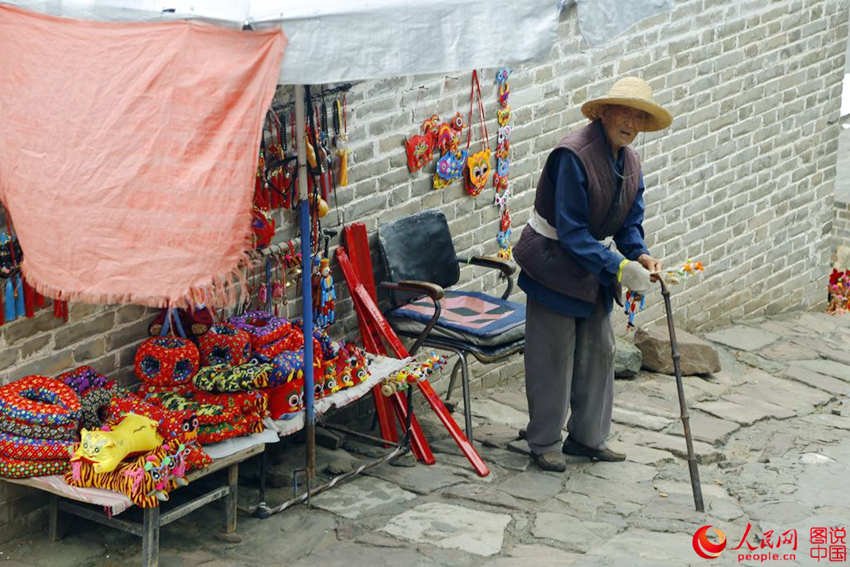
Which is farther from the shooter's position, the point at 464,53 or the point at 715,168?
the point at 715,168

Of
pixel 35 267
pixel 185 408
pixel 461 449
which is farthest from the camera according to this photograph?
pixel 461 449

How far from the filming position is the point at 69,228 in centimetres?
370

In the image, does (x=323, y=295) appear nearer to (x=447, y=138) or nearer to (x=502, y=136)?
(x=447, y=138)

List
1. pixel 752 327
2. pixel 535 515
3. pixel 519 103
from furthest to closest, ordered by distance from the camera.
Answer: pixel 752 327, pixel 519 103, pixel 535 515

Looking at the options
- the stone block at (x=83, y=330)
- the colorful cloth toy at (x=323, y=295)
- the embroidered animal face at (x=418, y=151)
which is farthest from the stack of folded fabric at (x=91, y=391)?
the embroidered animal face at (x=418, y=151)

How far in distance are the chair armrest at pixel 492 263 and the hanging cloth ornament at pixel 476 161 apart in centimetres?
43

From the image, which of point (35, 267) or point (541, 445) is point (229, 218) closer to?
point (35, 267)

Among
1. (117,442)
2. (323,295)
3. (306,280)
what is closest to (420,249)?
(323,295)

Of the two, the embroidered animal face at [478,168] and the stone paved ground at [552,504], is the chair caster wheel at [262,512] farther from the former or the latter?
the embroidered animal face at [478,168]

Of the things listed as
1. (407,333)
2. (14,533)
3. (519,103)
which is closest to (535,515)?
(407,333)

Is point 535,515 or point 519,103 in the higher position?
point 519,103

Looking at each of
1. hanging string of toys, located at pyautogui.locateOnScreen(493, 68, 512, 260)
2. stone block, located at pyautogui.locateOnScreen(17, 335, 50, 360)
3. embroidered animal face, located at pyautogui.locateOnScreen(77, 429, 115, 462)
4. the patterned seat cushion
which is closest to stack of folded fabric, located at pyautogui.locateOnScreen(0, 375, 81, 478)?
embroidered animal face, located at pyautogui.locateOnScreen(77, 429, 115, 462)

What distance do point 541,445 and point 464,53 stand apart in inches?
94.4

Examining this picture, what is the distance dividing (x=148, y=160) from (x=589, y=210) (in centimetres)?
238
